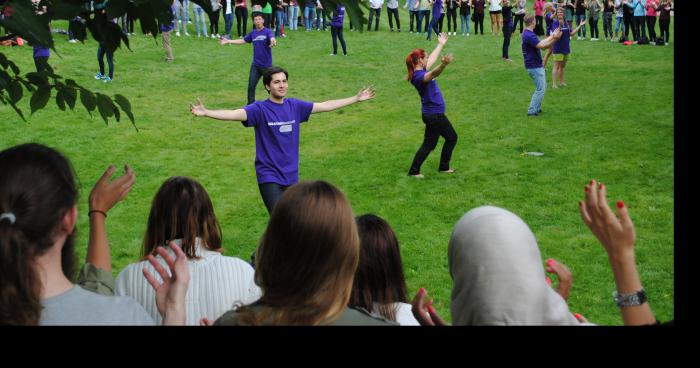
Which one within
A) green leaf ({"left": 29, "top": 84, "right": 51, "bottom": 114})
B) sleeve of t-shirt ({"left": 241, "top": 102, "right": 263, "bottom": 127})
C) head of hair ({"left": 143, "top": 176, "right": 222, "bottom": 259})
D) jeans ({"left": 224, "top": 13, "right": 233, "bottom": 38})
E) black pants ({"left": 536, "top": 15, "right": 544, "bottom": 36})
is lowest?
head of hair ({"left": 143, "top": 176, "right": 222, "bottom": 259})

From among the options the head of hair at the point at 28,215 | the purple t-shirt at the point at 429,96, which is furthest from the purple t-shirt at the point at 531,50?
the head of hair at the point at 28,215

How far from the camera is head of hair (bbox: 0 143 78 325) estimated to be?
217cm

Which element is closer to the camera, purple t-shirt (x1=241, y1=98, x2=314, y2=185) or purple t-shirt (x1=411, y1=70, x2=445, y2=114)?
purple t-shirt (x1=241, y1=98, x2=314, y2=185)

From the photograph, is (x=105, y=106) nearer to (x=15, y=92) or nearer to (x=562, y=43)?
(x=15, y=92)

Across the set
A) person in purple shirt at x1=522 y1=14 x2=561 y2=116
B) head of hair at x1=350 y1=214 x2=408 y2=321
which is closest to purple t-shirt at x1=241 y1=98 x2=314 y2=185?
head of hair at x1=350 y1=214 x2=408 y2=321

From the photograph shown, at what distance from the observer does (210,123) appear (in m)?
16.0

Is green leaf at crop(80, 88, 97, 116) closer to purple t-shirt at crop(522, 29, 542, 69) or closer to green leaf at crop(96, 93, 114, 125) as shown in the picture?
green leaf at crop(96, 93, 114, 125)

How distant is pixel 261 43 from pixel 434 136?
231 inches

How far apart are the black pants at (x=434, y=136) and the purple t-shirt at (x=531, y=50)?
13.1 ft

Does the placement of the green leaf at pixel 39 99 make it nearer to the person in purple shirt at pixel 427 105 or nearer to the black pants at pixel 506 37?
the person in purple shirt at pixel 427 105

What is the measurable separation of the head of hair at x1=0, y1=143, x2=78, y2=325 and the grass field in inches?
195

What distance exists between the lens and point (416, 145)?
1384 cm

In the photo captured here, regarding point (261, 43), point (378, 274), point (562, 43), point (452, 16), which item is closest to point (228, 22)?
point (452, 16)
